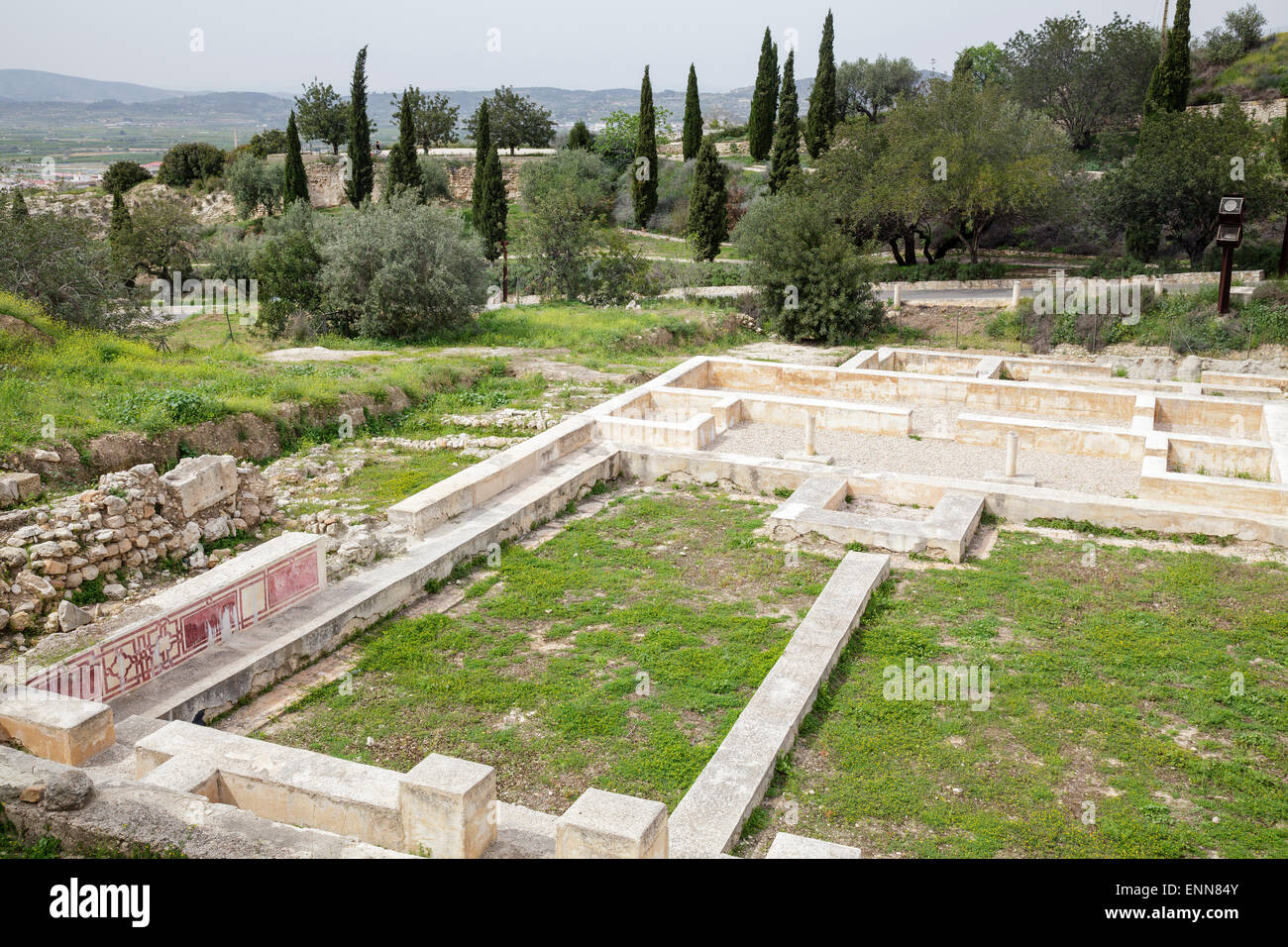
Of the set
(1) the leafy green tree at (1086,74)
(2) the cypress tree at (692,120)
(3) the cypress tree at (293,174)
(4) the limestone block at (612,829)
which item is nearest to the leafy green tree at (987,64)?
(1) the leafy green tree at (1086,74)

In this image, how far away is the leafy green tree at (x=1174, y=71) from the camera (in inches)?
1382

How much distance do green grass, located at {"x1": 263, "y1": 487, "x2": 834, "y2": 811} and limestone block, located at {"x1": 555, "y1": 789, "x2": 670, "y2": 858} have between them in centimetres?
132

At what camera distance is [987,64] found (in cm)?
6106

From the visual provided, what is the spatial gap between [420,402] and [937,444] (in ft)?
25.7

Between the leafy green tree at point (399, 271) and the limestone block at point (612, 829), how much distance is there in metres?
16.1

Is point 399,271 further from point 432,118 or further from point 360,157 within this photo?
point 432,118

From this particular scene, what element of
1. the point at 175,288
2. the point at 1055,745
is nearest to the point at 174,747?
the point at 1055,745

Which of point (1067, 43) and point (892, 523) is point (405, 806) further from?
point (1067, 43)

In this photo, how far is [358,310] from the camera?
20141mm

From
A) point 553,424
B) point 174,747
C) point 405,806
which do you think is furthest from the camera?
point 553,424

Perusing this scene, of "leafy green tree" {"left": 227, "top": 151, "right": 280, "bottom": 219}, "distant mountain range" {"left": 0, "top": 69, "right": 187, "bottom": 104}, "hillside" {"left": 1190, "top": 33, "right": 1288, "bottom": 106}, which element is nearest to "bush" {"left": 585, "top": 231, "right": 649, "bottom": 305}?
"leafy green tree" {"left": 227, "top": 151, "right": 280, "bottom": 219}

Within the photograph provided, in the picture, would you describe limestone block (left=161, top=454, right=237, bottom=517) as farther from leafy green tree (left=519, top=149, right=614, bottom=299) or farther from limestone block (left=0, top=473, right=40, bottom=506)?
leafy green tree (left=519, top=149, right=614, bottom=299)

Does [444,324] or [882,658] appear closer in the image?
[882,658]

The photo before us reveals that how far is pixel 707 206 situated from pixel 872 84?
2507cm
